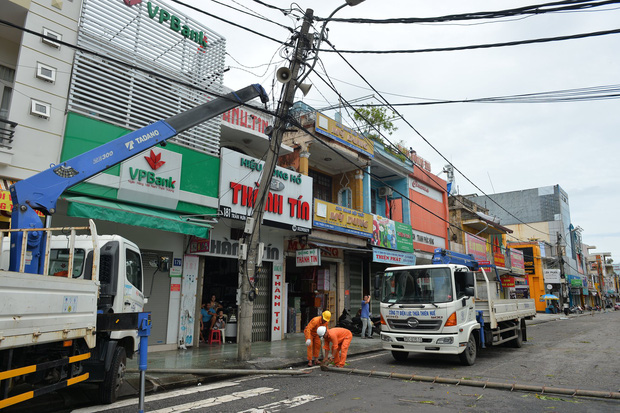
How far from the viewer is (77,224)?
35.2 feet

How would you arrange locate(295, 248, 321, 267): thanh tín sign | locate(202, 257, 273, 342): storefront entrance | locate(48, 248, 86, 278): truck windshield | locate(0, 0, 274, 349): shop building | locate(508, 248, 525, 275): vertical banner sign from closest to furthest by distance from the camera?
locate(48, 248, 86, 278): truck windshield → locate(0, 0, 274, 349): shop building → locate(202, 257, 273, 342): storefront entrance → locate(295, 248, 321, 267): thanh tín sign → locate(508, 248, 525, 275): vertical banner sign

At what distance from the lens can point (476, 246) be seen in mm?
31531

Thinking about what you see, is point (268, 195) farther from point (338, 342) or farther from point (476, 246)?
point (476, 246)

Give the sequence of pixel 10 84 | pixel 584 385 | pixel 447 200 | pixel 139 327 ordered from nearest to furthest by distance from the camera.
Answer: pixel 139 327
pixel 584 385
pixel 10 84
pixel 447 200

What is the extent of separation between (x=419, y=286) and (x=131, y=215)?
292 inches

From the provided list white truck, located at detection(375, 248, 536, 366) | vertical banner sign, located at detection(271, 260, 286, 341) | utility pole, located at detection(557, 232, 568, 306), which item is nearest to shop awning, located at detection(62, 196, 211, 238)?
vertical banner sign, located at detection(271, 260, 286, 341)

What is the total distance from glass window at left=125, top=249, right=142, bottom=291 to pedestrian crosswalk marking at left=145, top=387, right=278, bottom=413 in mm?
2385

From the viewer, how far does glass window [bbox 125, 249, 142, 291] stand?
7395mm

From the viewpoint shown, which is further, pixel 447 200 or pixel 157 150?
pixel 447 200

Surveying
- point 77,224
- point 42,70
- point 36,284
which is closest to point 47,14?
point 42,70

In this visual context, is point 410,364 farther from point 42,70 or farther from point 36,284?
point 42,70

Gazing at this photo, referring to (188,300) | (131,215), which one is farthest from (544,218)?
(131,215)

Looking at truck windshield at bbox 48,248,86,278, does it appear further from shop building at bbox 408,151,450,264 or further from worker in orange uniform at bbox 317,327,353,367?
shop building at bbox 408,151,450,264

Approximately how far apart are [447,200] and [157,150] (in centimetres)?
2286
